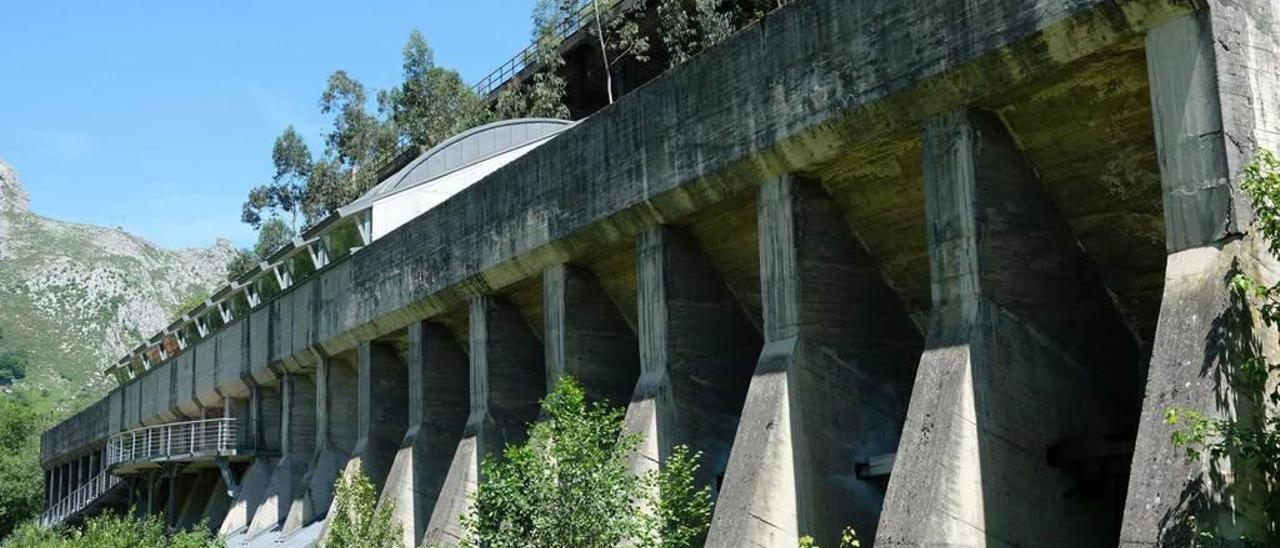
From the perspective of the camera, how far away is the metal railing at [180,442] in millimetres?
39562

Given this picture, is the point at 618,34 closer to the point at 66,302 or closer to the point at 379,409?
the point at 379,409

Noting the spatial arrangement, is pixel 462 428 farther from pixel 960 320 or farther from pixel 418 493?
pixel 960 320

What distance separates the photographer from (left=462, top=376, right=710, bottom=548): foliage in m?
15.6

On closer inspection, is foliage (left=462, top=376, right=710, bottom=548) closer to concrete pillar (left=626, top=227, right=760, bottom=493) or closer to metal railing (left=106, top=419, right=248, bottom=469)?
concrete pillar (left=626, top=227, right=760, bottom=493)

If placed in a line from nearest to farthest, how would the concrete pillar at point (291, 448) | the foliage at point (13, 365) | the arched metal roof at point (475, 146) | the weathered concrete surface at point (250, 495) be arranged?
1. the concrete pillar at point (291, 448)
2. the arched metal roof at point (475, 146)
3. the weathered concrete surface at point (250, 495)
4. the foliage at point (13, 365)

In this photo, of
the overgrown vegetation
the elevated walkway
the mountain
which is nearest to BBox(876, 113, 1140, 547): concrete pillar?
the overgrown vegetation

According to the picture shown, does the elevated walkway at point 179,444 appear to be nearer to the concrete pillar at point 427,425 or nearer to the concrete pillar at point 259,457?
the concrete pillar at point 259,457

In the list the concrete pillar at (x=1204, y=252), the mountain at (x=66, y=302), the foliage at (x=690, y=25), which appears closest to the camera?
the concrete pillar at (x=1204, y=252)

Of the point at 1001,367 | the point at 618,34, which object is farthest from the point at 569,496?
the point at 618,34

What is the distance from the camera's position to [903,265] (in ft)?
62.2

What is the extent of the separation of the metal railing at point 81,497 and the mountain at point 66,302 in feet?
324

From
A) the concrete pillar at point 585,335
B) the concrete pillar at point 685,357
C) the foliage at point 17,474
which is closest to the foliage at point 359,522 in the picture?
the concrete pillar at point 585,335

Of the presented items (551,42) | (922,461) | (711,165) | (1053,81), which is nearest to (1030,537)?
(922,461)

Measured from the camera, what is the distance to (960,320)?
50.6ft
